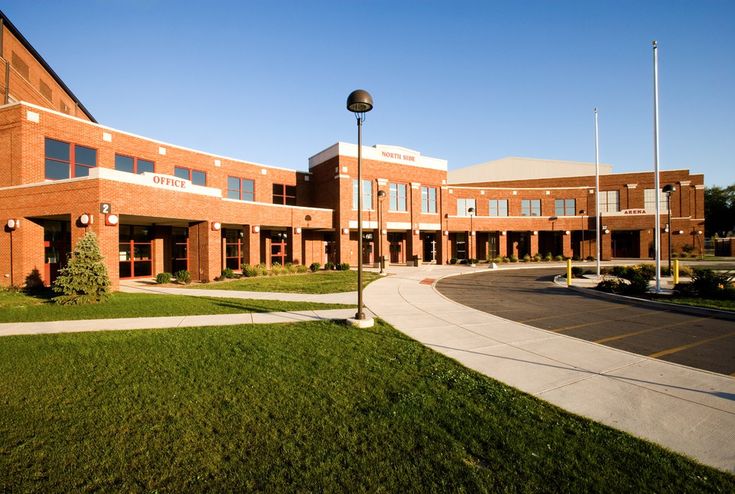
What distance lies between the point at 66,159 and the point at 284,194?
53.0 ft

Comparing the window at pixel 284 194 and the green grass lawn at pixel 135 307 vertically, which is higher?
the window at pixel 284 194

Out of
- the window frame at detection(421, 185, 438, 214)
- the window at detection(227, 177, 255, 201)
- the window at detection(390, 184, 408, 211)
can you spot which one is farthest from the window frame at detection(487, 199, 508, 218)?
the window at detection(227, 177, 255, 201)

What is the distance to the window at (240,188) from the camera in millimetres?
28984

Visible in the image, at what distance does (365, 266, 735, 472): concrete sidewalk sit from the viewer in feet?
13.6

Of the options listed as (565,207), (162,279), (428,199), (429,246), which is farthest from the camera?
(565,207)

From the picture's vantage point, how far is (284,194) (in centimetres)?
3291

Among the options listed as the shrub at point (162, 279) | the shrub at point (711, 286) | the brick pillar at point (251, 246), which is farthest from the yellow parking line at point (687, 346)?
the brick pillar at point (251, 246)

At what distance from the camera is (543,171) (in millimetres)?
67312

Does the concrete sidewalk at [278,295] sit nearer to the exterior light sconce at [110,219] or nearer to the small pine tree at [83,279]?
the small pine tree at [83,279]

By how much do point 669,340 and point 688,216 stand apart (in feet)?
172

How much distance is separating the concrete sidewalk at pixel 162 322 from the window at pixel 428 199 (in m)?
28.0

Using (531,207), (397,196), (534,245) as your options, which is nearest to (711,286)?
(397,196)

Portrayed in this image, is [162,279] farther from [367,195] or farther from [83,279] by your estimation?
[367,195]

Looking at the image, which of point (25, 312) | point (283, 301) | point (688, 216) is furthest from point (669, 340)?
point (688, 216)
